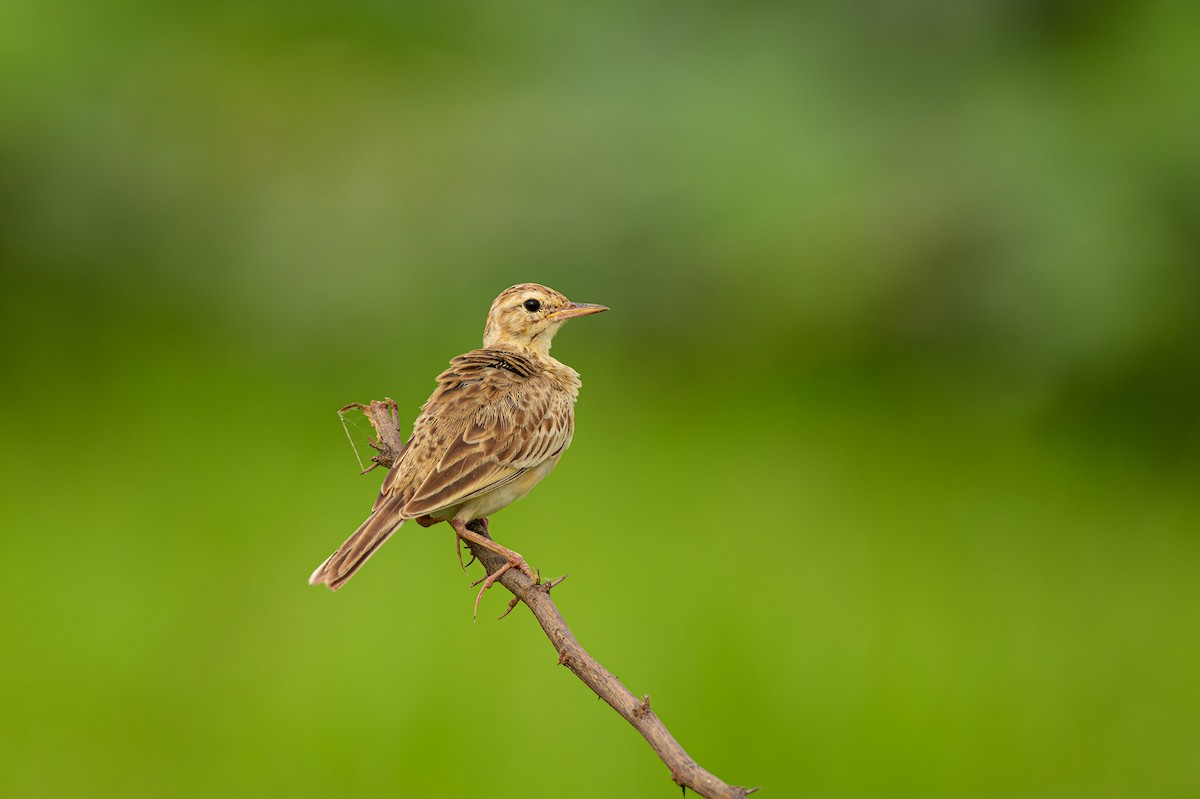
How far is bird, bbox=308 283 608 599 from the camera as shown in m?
3.10

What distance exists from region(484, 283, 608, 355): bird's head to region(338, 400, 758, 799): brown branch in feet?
2.93

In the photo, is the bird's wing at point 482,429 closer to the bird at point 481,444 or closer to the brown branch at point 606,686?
the bird at point 481,444

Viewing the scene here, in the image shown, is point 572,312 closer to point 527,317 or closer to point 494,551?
point 527,317

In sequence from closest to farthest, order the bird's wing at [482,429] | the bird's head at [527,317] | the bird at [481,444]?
the bird at [481,444] < the bird's wing at [482,429] < the bird's head at [527,317]

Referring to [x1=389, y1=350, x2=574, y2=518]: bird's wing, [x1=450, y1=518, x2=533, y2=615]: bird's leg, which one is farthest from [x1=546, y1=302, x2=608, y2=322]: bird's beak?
[x1=450, y1=518, x2=533, y2=615]: bird's leg

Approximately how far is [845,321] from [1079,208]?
1.68m

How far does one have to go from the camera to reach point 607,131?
370 inches

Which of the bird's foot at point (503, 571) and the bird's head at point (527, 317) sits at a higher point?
the bird's head at point (527, 317)

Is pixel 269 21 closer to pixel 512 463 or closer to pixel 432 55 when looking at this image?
pixel 432 55

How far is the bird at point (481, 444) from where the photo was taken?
3.10 meters

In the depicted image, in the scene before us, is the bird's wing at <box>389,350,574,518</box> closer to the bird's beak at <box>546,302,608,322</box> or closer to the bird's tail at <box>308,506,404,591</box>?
the bird's tail at <box>308,506,404,591</box>

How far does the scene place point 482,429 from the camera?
3475 millimetres

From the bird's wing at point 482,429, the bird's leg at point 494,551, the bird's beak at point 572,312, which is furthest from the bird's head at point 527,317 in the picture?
the bird's leg at point 494,551

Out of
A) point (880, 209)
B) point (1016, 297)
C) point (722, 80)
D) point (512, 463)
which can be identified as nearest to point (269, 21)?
point (722, 80)
